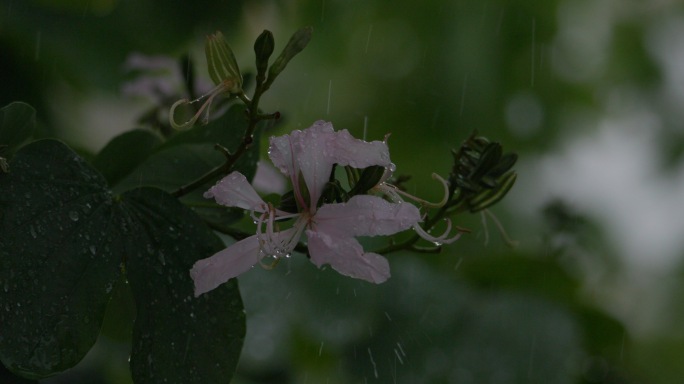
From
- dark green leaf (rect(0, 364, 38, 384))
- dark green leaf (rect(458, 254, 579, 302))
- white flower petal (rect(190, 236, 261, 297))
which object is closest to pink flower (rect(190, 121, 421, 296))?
white flower petal (rect(190, 236, 261, 297))

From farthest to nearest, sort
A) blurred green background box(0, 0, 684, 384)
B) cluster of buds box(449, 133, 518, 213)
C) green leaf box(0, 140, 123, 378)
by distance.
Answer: blurred green background box(0, 0, 684, 384)
cluster of buds box(449, 133, 518, 213)
green leaf box(0, 140, 123, 378)

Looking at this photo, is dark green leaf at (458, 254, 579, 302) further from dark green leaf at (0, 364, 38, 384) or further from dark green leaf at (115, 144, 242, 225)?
dark green leaf at (0, 364, 38, 384)

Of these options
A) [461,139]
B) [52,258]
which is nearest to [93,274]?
[52,258]

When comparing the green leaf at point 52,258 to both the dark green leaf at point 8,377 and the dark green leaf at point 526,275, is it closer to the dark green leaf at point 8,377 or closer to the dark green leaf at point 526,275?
the dark green leaf at point 8,377

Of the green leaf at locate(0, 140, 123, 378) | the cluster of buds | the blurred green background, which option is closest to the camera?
the green leaf at locate(0, 140, 123, 378)

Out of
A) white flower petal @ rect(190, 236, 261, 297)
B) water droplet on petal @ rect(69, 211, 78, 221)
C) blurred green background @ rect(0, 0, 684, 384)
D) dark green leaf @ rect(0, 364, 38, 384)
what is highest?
water droplet on petal @ rect(69, 211, 78, 221)

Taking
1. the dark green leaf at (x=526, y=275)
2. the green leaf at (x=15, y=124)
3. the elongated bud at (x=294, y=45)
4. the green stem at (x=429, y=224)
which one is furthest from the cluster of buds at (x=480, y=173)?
the dark green leaf at (x=526, y=275)

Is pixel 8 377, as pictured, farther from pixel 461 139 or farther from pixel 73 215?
pixel 461 139
